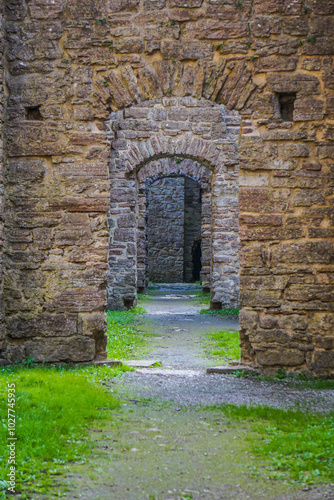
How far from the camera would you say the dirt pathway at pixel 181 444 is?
2820 millimetres

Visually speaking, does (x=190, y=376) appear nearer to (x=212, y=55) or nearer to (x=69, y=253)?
(x=69, y=253)

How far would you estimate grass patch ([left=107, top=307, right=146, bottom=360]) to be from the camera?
21.9 ft

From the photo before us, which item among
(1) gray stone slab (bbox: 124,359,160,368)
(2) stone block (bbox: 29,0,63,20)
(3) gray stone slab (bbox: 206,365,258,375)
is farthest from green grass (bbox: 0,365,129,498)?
(2) stone block (bbox: 29,0,63,20)

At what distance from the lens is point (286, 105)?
19.1 ft

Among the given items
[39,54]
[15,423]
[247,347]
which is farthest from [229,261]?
[15,423]

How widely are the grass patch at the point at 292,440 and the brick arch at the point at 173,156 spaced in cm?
727

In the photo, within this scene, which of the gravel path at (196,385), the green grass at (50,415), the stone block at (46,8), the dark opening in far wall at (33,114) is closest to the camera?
the green grass at (50,415)

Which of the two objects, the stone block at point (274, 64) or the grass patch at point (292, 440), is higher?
the stone block at point (274, 64)

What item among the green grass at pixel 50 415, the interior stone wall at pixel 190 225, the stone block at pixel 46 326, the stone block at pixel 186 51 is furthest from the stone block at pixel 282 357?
the interior stone wall at pixel 190 225

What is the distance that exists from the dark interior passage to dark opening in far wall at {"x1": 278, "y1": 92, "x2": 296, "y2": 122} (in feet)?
48.9

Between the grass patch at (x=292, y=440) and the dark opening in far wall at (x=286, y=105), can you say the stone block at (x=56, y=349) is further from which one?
the dark opening in far wall at (x=286, y=105)

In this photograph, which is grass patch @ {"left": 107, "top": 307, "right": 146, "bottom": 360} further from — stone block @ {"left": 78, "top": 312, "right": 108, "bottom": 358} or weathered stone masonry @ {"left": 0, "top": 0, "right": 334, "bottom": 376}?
weathered stone masonry @ {"left": 0, "top": 0, "right": 334, "bottom": 376}

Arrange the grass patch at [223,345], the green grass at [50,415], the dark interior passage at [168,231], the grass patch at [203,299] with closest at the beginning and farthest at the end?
the green grass at [50,415], the grass patch at [223,345], the grass patch at [203,299], the dark interior passage at [168,231]

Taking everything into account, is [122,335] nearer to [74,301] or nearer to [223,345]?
[223,345]
